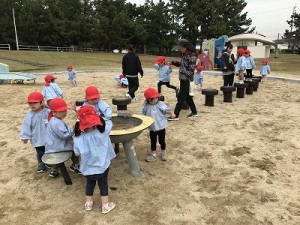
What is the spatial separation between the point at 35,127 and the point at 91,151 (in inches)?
54.0

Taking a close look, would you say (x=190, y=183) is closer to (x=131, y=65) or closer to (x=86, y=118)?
(x=86, y=118)

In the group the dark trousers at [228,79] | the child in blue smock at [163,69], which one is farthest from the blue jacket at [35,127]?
the dark trousers at [228,79]

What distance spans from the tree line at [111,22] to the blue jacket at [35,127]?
1567 inches

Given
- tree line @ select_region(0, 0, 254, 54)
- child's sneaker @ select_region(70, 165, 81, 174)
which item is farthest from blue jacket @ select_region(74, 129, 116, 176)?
tree line @ select_region(0, 0, 254, 54)

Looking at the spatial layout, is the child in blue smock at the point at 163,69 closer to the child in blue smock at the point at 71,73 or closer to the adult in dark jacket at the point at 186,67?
the adult in dark jacket at the point at 186,67

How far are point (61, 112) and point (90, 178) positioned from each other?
964 mm

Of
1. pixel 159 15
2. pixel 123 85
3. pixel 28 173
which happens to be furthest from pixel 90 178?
pixel 159 15

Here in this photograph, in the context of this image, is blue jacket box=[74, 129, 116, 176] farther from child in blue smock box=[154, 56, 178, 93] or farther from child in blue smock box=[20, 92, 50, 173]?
child in blue smock box=[154, 56, 178, 93]

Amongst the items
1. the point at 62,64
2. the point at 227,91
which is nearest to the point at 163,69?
the point at 227,91

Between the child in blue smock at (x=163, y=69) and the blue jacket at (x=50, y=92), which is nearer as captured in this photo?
the blue jacket at (x=50, y=92)

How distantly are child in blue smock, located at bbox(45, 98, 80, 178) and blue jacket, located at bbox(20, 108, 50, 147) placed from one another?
0.27 m

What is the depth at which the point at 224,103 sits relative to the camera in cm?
882

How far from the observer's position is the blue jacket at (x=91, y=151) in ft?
10.8

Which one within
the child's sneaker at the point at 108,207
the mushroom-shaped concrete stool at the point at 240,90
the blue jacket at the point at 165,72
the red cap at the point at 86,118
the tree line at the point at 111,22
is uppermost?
the tree line at the point at 111,22
